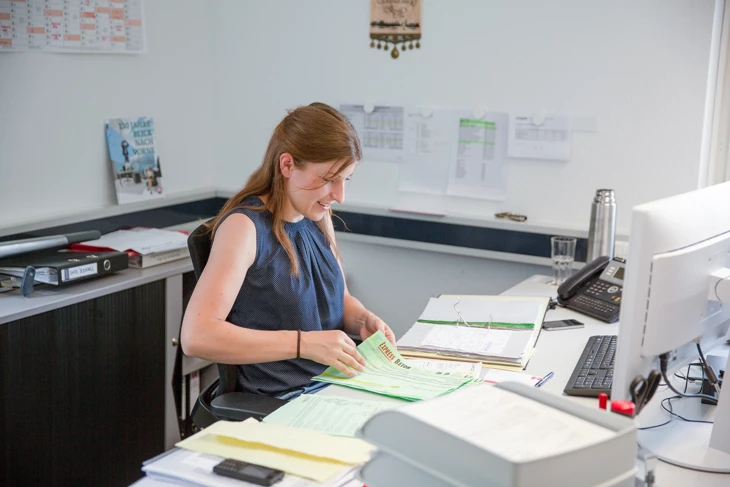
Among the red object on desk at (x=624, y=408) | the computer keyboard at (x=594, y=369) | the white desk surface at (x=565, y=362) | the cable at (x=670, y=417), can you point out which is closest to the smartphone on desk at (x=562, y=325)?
the white desk surface at (x=565, y=362)

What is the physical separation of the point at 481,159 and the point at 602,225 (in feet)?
1.85

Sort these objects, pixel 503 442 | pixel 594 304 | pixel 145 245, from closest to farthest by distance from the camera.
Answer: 1. pixel 503 442
2. pixel 594 304
3. pixel 145 245

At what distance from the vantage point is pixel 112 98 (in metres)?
2.92

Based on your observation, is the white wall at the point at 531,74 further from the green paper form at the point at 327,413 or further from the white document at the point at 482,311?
the green paper form at the point at 327,413

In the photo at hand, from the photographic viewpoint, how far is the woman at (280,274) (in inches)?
68.5

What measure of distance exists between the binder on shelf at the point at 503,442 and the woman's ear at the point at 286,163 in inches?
35.8

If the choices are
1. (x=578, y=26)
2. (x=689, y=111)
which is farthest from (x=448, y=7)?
(x=689, y=111)

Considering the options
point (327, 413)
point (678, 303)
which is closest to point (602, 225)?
point (678, 303)

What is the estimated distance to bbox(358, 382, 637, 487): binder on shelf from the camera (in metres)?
0.95

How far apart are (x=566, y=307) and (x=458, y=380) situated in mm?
756

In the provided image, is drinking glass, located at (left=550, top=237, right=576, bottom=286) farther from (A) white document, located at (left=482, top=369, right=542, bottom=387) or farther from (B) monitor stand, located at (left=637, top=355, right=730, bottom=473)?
(B) monitor stand, located at (left=637, top=355, right=730, bottom=473)

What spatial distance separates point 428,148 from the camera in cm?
296

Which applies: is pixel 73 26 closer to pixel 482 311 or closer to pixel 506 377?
pixel 482 311

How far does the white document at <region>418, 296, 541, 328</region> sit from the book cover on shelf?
1.32m
